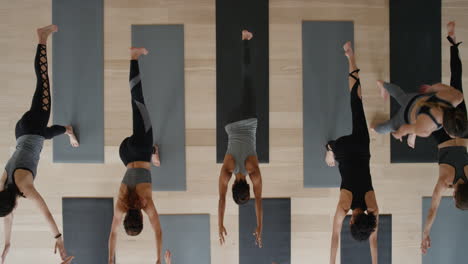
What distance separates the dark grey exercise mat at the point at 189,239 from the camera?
125 inches

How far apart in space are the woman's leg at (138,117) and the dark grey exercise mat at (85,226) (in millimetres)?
927

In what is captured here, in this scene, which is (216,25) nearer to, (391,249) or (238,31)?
(238,31)

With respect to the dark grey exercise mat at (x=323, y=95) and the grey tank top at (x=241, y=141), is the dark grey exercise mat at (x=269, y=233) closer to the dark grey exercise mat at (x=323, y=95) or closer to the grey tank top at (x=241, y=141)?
the dark grey exercise mat at (x=323, y=95)

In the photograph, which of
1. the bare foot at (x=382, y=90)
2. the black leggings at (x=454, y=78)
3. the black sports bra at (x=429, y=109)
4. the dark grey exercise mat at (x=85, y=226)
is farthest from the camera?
the dark grey exercise mat at (x=85, y=226)

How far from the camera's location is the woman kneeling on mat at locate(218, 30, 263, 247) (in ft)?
8.76

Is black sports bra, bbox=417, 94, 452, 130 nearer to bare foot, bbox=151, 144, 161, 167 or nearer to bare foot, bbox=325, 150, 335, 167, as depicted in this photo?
bare foot, bbox=325, 150, 335, 167

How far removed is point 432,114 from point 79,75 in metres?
3.36

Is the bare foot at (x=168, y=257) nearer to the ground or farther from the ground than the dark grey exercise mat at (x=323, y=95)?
nearer to the ground

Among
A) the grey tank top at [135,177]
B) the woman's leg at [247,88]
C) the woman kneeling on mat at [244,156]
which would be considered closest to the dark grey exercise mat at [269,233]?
the woman kneeling on mat at [244,156]

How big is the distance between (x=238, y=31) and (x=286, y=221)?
2099mm

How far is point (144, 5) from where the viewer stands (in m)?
3.17

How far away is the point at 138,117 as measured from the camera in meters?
2.74

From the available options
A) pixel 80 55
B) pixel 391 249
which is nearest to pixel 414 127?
pixel 391 249

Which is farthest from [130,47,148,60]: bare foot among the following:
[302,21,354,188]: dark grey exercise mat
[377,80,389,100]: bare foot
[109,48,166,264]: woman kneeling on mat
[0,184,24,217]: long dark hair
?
[377,80,389,100]: bare foot
